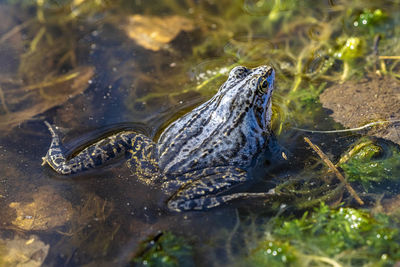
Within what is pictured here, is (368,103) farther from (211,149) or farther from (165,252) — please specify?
(165,252)

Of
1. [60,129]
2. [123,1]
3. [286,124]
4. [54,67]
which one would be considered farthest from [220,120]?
[123,1]

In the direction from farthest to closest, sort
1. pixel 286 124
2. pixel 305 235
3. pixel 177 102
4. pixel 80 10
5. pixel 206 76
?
pixel 80 10
pixel 206 76
pixel 177 102
pixel 286 124
pixel 305 235

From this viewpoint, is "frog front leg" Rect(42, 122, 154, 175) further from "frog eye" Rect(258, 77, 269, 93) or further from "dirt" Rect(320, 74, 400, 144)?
"dirt" Rect(320, 74, 400, 144)

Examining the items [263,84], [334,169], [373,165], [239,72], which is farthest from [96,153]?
[373,165]

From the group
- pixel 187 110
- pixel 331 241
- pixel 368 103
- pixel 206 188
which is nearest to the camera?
pixel 331 241

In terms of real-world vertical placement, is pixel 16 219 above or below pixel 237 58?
below

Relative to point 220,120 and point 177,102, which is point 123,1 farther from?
point 220,120

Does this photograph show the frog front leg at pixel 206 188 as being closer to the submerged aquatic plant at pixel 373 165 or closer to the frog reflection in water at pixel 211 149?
the frog reflection in water at pixel 211 149

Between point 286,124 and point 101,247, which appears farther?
point 286,124
